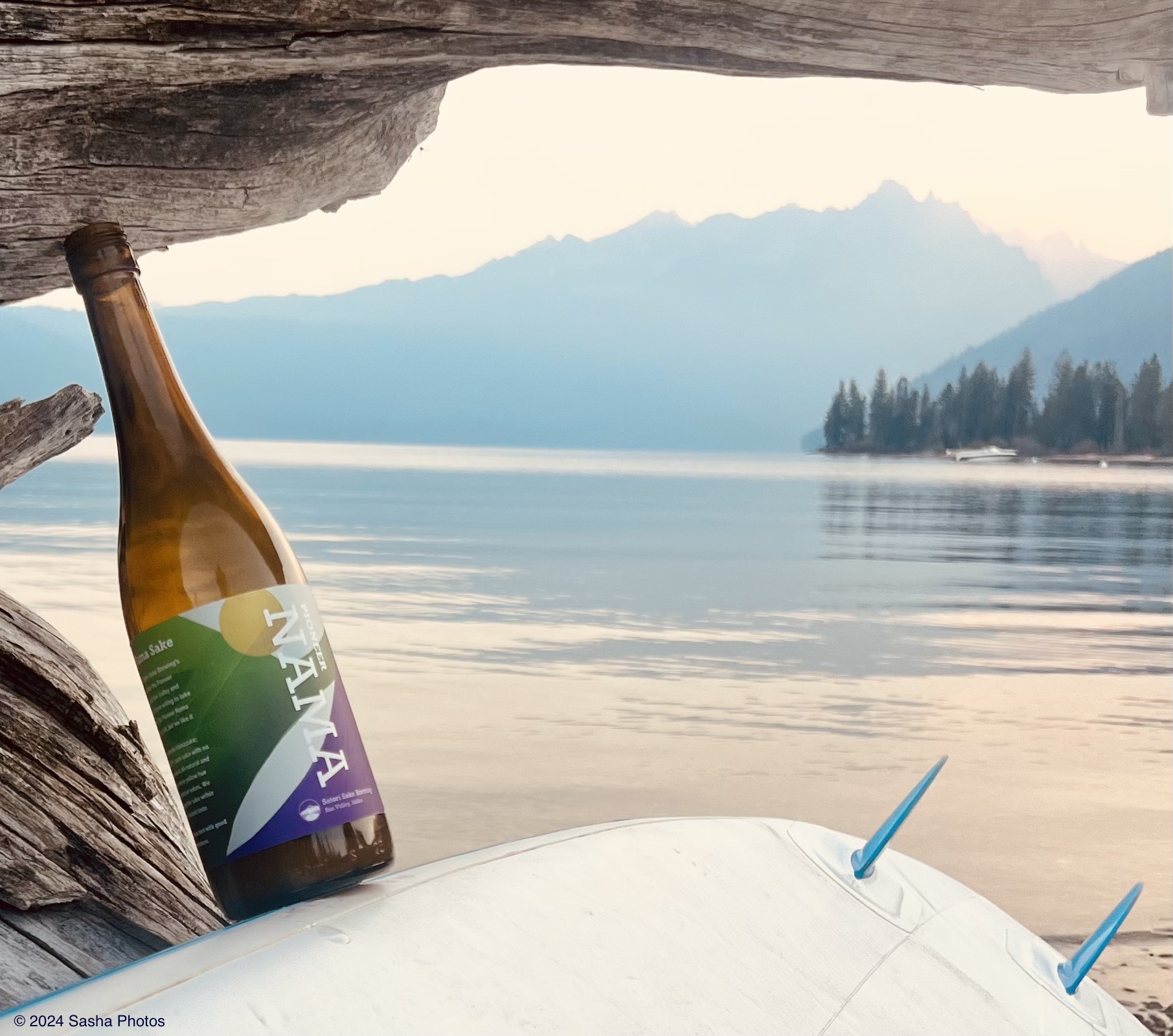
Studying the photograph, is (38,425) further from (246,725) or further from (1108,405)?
(1108,405)

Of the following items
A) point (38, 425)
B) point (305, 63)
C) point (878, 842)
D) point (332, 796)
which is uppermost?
point (305, 63)

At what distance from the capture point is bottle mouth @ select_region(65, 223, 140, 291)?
104cm

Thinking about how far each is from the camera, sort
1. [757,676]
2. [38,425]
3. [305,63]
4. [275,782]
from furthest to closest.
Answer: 1. [757,676]
2. [38,425]
3. [305,63]
4. [275,782]

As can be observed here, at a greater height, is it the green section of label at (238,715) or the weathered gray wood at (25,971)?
the green section of label at (238,715)

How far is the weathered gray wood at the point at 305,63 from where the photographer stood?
1.20m

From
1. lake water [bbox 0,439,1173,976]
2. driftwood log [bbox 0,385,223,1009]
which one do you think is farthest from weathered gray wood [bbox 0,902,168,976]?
lake water [bbox 0,439,1173,976]

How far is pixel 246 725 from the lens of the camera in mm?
958

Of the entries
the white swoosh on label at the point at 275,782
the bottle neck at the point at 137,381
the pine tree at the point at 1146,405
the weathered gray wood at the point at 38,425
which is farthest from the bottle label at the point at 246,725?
the pine tree at the point at 1146,405

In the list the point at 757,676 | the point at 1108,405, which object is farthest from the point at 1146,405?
the point at 757,676

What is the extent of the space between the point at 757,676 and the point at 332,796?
717 cm

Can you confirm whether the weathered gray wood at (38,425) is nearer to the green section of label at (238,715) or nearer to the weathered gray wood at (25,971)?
the weathered gray wood at (25,971)

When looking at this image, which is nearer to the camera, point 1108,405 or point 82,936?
point 82,936

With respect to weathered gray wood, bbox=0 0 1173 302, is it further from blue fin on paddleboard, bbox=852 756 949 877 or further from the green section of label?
blue fin on paddleboard, bbox=852 756 949 877

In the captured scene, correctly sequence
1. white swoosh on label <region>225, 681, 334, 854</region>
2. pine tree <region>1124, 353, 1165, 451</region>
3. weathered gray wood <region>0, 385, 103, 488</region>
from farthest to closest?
pine tree <region>1124, 353, 1165, 451</region> → weathered gray wood <region>0, 385, 103, 488</region> → white swoosh on label <region>225, 681, 334, 854</region>
